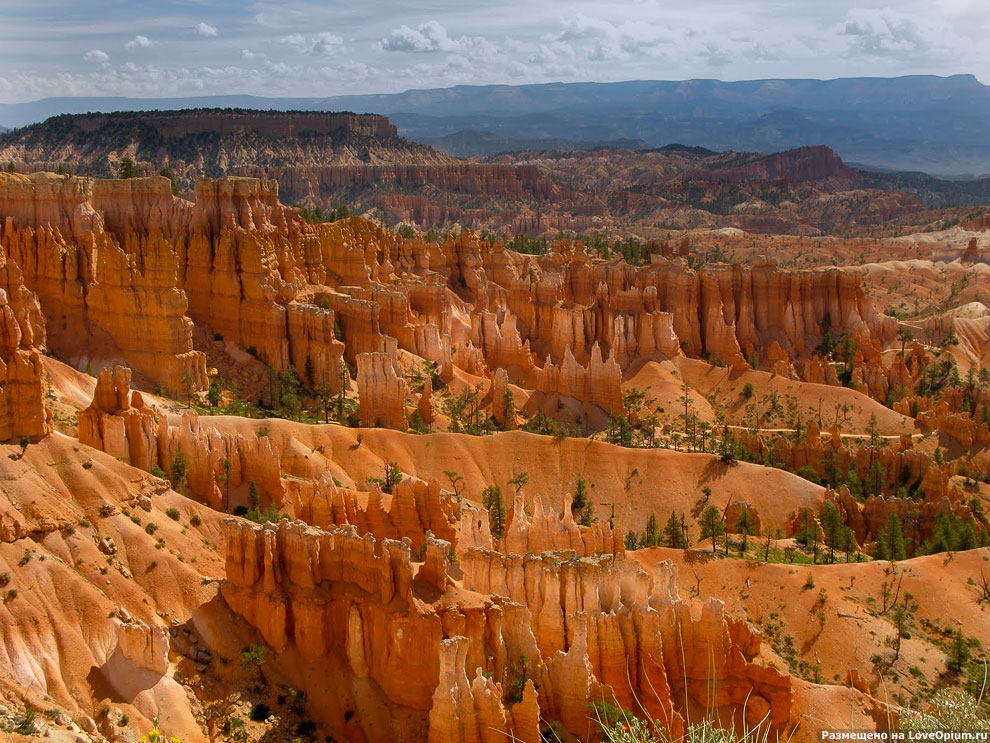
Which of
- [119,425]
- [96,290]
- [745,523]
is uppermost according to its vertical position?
[96,290]

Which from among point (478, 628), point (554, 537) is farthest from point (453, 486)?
point (478, 628)

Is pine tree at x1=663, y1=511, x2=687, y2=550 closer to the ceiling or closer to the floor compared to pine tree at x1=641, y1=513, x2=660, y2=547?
closer to the ceiling

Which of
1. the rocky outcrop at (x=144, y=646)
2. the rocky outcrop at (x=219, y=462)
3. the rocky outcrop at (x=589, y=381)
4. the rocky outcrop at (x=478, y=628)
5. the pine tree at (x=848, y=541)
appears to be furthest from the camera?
the rocky outcrop at (x=589, y=381)

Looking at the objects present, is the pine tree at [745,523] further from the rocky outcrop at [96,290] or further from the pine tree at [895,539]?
the rocky outcrop at [96,290]

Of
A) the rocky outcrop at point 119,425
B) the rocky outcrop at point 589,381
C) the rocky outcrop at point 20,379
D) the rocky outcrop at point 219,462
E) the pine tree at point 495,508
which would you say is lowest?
the pine tree at point 495,508

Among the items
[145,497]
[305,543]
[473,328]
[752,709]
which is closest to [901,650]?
[752,709]

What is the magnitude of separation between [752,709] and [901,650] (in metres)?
9.30

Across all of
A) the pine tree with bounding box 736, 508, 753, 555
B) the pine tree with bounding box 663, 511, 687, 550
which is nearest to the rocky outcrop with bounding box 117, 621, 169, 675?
the pine tree with bounding box 663, 511, 687, 550

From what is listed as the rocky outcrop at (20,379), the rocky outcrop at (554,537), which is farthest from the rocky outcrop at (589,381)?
the rocky outcrop at (20,379)

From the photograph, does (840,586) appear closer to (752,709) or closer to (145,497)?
(752,709)

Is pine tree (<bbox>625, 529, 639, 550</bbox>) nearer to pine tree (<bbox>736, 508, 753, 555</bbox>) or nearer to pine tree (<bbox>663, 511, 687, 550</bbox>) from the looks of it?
pine tree (<bbox>663, 511, 687, 550</bbox>)

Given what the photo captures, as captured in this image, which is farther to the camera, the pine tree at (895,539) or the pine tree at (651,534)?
the pine tree at (895,539)

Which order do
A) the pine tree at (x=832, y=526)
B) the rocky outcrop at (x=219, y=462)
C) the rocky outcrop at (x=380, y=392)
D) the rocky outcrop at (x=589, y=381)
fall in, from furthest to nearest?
the rocky outcrop at (x=589, y=381)
the rocky outcrop at (x=380, y=392)
the pine tree at (x=832, y=526)
the rocky outcrop at (x=219, y=462)

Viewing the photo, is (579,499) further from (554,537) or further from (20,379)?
(20,379)
